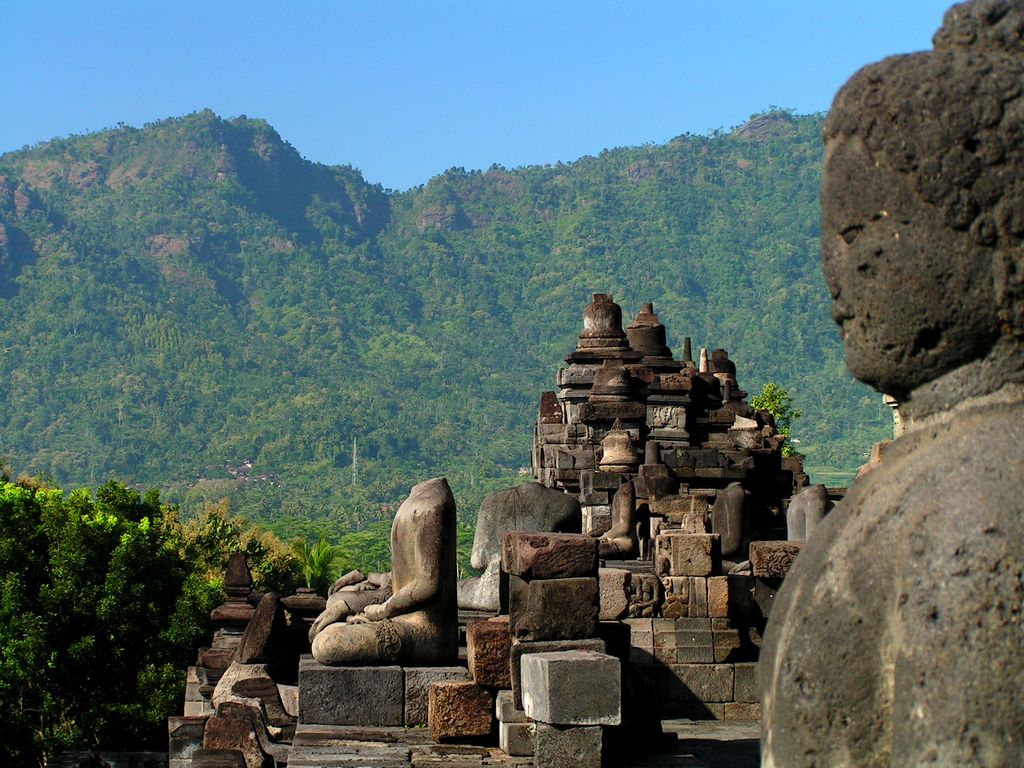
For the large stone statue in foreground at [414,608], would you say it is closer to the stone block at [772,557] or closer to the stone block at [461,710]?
the stone block at [461,710]

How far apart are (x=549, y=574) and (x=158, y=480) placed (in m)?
114

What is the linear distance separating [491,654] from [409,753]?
0.69 m

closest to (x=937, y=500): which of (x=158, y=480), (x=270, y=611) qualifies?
(x=270, y=611)

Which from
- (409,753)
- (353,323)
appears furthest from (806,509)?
(353,323)

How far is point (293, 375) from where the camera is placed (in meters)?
145

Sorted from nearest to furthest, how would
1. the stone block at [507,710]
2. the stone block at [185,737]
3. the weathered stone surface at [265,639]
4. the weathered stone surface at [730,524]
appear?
the stone block at [507,710] < the stone block at [185,737] < the weathered stone surface at [265,639] < the weathered stone surface at [730,524]

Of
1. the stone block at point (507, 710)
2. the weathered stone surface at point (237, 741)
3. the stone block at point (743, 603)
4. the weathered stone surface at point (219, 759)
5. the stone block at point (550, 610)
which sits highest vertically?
the stone block at point (550, 610)

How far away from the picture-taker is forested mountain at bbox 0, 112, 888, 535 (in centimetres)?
12438

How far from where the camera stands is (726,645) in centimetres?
1339

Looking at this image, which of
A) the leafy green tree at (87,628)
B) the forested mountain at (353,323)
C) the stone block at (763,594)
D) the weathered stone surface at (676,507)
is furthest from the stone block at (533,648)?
the forested mountain at (353,323)

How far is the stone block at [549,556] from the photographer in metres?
8.99

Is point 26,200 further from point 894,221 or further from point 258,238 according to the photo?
point 894,221

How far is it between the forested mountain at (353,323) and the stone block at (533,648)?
270 feet

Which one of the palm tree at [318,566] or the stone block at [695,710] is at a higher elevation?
the palm tree at [318,566]
